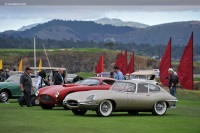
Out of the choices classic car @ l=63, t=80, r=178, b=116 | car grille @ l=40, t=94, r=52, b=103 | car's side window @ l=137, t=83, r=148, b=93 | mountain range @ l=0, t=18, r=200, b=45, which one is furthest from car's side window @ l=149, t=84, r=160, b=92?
car grille @ l=40, t=94, r=52, b=103

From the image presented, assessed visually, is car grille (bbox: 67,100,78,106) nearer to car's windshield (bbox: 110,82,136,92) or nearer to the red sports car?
car's windshield (bbox: 110,82,136,92)

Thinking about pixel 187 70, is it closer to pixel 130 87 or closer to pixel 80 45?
pixel 130 87

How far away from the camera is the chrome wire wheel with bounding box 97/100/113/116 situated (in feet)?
54.4

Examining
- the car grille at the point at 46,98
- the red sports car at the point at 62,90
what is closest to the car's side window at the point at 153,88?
the red sports car at the point at 62,90

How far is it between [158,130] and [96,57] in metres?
154

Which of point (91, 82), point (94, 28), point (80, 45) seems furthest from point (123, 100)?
point (80, 45)

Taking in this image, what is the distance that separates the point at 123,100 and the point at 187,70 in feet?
39.3

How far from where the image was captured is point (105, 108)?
1677 cm

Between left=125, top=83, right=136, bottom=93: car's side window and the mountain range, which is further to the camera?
left=125, top=83, right=136, bottom=93: car's side window

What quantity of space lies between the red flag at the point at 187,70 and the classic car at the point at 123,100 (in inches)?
333

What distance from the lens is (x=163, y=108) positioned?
707 inches

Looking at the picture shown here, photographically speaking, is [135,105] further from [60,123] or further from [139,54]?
[139,54]

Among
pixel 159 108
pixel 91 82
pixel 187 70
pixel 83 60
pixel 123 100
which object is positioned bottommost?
pixel 159 108
